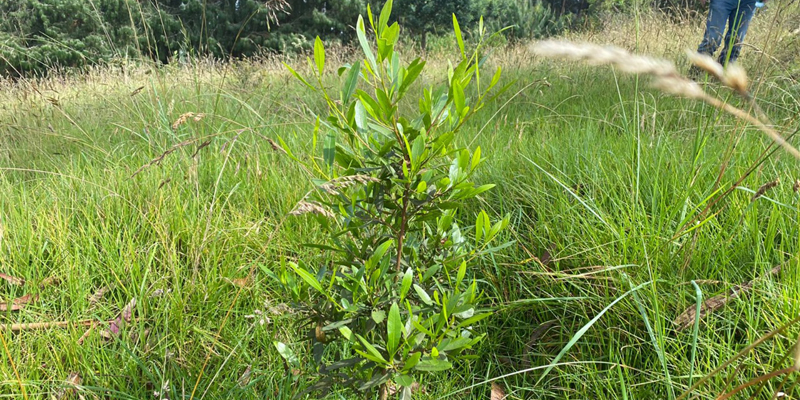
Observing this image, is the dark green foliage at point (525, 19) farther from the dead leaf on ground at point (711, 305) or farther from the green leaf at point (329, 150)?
the green leaf at point (329, 150)

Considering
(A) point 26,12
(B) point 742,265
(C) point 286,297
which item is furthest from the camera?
(A) point 26,12

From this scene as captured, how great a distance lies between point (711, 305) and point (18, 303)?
1991mm

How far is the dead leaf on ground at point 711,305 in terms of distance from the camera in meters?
1.18

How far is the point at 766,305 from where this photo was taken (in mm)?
1163

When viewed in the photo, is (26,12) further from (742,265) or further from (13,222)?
(742,265)

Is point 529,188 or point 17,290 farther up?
point 529,188

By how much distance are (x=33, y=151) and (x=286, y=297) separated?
2.70 m

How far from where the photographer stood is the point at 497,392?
127cm

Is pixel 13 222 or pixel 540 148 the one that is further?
pixel 540 148

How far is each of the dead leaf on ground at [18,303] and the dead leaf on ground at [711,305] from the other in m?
1.82

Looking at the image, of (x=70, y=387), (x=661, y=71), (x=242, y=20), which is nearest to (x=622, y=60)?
(x=661, y=71)

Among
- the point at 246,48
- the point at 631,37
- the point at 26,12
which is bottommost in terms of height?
the point at 246,48

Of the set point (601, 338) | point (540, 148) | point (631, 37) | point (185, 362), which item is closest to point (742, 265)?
point (601, 338)

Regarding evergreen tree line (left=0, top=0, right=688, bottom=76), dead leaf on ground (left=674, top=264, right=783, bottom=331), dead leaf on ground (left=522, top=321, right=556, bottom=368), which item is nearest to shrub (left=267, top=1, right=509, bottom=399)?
dead leaf on ground (left=522, top=321, right=556, bottom=368)
